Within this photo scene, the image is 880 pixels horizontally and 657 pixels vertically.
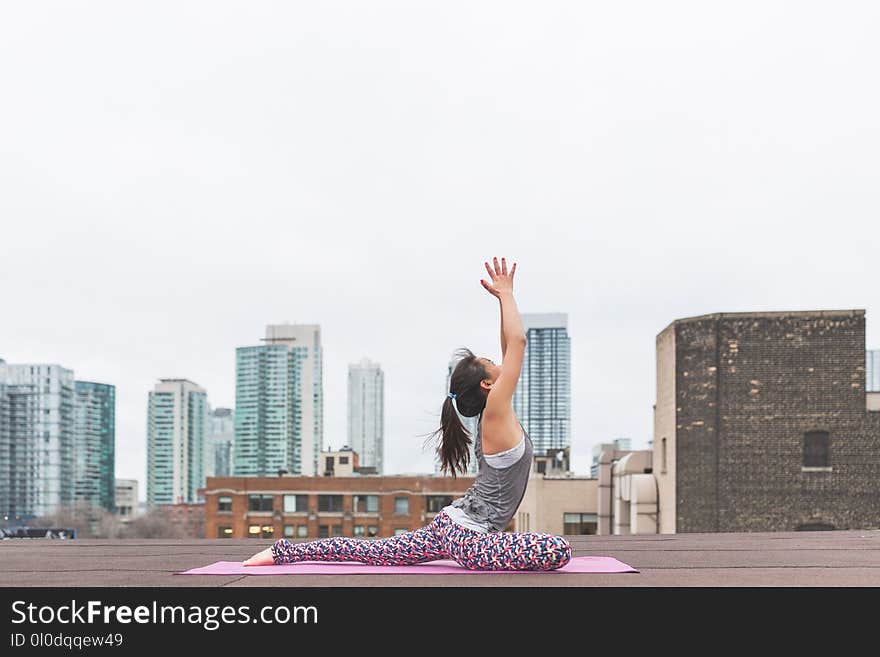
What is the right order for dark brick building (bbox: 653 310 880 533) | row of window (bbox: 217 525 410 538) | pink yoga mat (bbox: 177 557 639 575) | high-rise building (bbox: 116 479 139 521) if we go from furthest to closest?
high-rise building (bbox: 116 479 139 521), row of window (bbox: 217 525 410 538), dark brick building (bbox: 653 310 880 533), pink yoga mat (bbox: 177 557 639 575)

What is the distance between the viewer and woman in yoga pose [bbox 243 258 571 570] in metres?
5.21

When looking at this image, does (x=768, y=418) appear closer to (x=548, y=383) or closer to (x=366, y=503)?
(x=366, y=503)

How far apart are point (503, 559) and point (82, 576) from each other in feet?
6.96

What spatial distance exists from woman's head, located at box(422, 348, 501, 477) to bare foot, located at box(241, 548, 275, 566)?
3.49 feet

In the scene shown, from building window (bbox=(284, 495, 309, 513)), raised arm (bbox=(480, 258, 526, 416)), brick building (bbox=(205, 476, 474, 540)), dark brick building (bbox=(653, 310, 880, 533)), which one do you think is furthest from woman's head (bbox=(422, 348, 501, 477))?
building window (bbox=(284, 495, 309, 513))

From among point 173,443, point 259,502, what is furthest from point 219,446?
point 259,502

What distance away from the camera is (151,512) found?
9838cm

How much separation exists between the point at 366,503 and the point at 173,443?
93.3 meters

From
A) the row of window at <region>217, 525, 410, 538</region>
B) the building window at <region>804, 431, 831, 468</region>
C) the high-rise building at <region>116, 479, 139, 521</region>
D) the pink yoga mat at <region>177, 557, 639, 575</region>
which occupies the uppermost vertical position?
the pink yoga mat at <region>177, 557, 639, 575</region>

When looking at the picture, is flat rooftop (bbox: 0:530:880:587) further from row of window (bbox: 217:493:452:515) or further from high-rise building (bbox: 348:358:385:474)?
high-rise building (bbox: 348:358:385:474)

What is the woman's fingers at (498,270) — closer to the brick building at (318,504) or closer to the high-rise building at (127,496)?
the brick building at (318,504)

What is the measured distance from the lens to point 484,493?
5.37 m

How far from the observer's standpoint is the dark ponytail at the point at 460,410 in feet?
17.6

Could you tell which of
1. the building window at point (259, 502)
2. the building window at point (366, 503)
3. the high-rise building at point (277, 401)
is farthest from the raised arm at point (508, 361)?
the high-rise building at point (277, 401)
